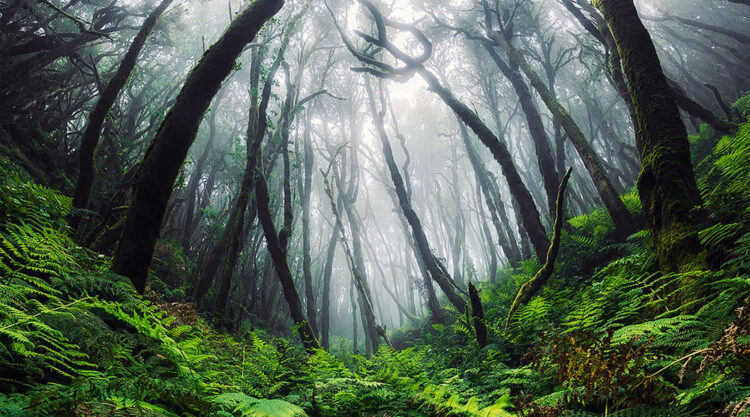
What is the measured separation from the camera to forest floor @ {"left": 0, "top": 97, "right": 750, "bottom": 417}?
3.91ft

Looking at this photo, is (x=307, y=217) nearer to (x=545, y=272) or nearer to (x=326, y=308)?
(x=326, y=308)

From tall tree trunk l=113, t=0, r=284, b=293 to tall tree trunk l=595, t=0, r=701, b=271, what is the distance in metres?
3.69

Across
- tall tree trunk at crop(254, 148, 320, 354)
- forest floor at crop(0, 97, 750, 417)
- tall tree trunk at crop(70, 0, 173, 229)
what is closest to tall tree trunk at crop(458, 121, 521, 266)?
tall tree trunk at crop(254, 148, 320, 354)

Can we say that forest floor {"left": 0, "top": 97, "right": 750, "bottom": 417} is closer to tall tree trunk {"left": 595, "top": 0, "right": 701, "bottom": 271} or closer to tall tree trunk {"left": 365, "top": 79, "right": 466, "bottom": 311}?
tall tree trunk {"left": 595, "top": 0, "right": 701, "bottom": 271}

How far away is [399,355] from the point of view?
358 cm

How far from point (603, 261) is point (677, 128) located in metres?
2.82

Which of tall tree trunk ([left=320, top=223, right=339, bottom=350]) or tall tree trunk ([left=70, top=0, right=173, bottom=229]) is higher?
tall tree trunk ([left=70, top=0, right=173, bottom=229])

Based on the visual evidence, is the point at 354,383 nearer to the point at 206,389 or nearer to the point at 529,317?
the point at 206,389

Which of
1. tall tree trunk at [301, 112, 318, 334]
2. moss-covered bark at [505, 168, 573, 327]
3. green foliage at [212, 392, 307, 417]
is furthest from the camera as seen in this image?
tall tree trunk at [301, 112, 318, 334]

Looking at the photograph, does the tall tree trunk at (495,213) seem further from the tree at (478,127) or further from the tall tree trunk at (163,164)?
the tall tree trunk at (163,164)

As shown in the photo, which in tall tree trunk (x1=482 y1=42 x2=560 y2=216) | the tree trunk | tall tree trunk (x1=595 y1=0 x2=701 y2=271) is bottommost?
the tree trunk

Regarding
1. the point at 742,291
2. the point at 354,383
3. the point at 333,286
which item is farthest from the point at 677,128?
the point at 333,286

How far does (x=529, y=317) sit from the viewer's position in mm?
3242

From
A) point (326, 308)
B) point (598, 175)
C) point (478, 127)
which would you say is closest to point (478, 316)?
point (598, 175)
